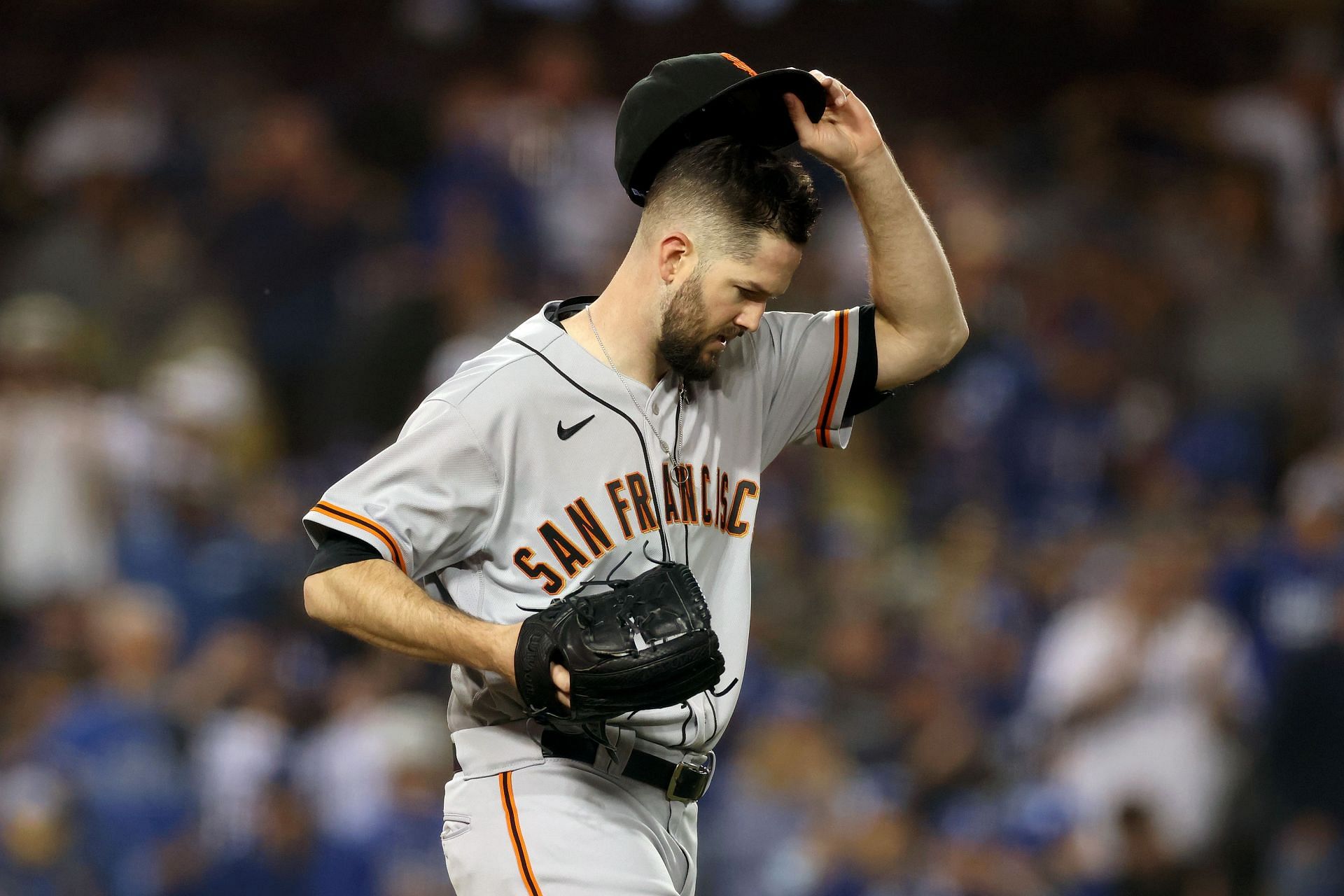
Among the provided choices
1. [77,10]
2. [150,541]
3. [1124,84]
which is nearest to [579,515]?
[150,541]

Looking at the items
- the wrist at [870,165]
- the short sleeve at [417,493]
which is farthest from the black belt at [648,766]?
the wrist at [870,165]

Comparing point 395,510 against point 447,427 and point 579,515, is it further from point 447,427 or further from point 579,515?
point 579,515

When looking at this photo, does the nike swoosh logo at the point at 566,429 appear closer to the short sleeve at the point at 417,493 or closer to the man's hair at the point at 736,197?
the short sleeve at the point at 417,493

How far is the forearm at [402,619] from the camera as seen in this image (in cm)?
203

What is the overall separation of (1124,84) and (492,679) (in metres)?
6.30

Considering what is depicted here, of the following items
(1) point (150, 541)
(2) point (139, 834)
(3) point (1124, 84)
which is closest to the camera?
(2) point (139, 834)

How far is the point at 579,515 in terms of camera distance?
2.25 m

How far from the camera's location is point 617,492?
2273 millimetres

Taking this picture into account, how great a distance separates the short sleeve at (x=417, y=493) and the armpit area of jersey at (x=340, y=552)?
1cm

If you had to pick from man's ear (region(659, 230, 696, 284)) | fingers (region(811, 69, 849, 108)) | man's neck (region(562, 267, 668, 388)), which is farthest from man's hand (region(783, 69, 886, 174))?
man's neck (region(562, 267, 668, 388))

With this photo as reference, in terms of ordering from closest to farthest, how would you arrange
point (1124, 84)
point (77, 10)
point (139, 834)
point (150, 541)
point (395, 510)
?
point (395, 510) < point (139, 834) < point (150, 541) < point (1124, 84) < point (77, 10)

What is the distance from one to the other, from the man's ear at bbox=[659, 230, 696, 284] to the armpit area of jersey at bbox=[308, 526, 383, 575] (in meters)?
0.57

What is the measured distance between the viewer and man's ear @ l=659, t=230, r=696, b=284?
224 centimetres

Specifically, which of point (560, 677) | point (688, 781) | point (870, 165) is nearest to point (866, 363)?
point (870, 165)
